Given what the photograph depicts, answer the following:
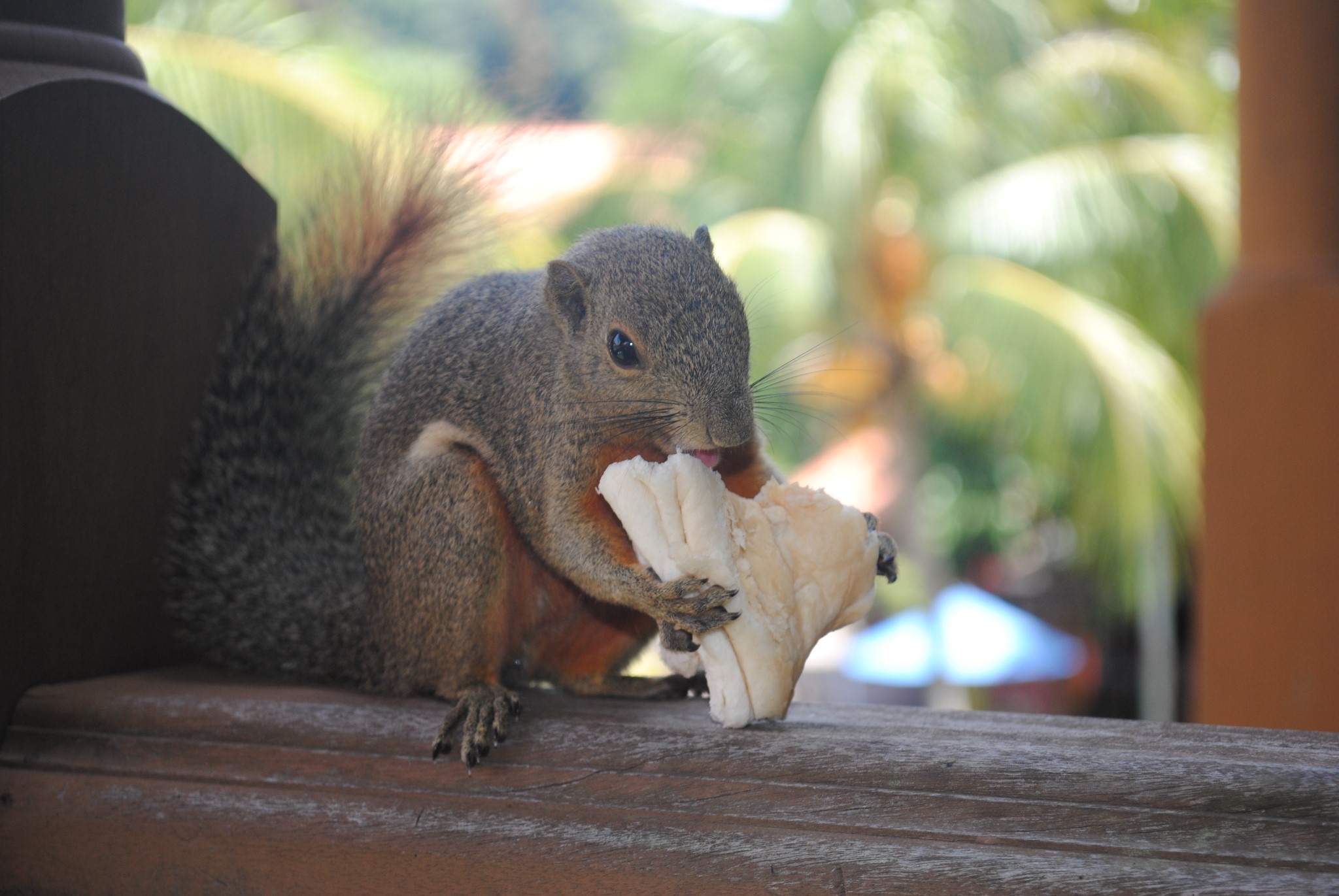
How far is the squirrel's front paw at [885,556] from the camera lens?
52.9 inches

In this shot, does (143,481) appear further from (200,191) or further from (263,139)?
(263,139)

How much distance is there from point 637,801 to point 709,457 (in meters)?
0.39

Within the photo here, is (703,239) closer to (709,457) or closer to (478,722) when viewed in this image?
(709,457)

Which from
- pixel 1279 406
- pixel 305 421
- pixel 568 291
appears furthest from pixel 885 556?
pixel 1279 406

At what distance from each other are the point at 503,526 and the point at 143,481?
549mm

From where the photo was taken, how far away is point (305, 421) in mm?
1723

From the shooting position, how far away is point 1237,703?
2.36 meters

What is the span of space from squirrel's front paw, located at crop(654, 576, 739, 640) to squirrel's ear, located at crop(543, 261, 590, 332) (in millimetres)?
365

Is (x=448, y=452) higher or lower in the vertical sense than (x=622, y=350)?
lower

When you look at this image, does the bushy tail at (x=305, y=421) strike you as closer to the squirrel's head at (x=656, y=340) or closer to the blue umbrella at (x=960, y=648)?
the squirrel's head at (x=656, y=340)

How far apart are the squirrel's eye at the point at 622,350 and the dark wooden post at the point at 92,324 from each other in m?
0.70

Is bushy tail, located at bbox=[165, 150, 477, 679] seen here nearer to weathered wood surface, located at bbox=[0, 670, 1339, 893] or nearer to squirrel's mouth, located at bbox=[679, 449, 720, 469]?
weathered wood surface, located at bbox=[0, 670, 1339, 893]

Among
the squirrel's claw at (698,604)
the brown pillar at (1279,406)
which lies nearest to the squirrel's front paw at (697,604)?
the squirrel's claw at (698,604)

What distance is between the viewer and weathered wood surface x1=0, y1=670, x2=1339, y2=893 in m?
1.00
